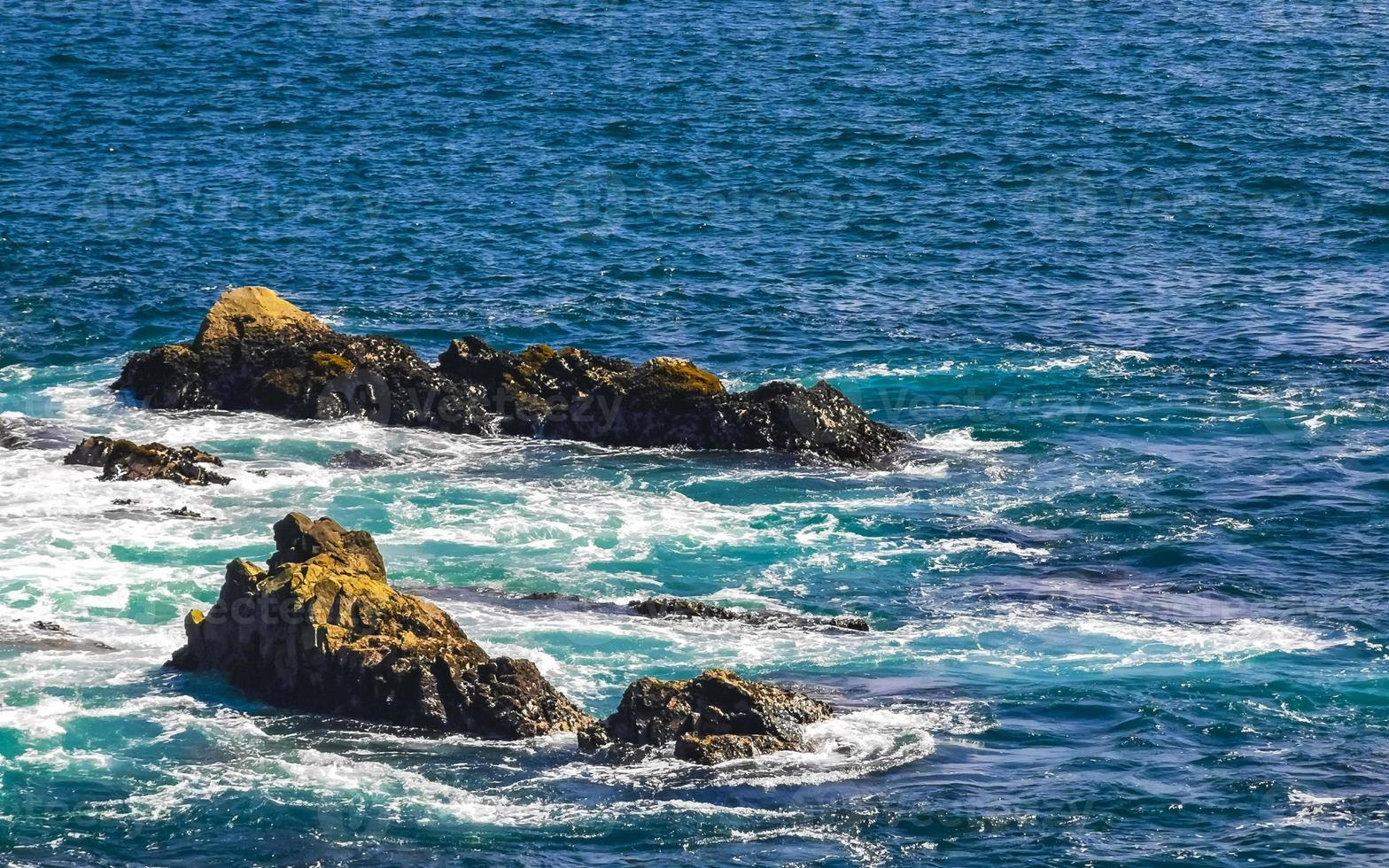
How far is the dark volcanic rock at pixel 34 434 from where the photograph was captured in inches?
1678

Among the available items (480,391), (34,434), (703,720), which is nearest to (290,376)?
(480,391)

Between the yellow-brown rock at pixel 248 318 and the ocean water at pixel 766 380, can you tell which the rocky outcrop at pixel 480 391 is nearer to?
the yellow-brown rock at pixel 248 318

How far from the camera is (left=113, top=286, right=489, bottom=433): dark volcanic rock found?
4519cm

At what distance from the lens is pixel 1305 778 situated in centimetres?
2773

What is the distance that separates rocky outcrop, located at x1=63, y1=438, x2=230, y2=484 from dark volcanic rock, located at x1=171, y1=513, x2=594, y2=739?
9.25 metres

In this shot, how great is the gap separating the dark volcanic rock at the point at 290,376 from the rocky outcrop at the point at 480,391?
0.10 ft

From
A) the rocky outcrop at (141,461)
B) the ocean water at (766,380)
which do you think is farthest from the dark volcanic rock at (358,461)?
the rocky outcrop at (141,461)

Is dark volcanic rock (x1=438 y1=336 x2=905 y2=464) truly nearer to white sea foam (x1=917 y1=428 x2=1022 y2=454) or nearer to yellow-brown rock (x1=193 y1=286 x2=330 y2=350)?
white sea foam (x1=917 y1=428 x2=1022 y2=454)

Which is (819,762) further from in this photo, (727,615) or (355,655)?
(355,655)

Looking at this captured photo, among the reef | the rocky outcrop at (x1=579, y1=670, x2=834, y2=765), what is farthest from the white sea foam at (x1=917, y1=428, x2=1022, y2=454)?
the rocky outcrop at (x1=579, y1=670, x2=834, y2=765)

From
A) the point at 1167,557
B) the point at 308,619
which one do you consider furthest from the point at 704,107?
the point at 308,619

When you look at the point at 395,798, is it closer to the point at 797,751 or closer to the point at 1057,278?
the point at 797,751

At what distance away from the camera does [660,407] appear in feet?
145

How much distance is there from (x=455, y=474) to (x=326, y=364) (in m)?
5.94
